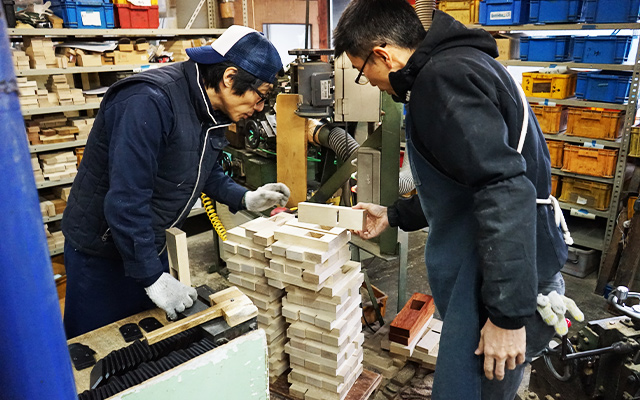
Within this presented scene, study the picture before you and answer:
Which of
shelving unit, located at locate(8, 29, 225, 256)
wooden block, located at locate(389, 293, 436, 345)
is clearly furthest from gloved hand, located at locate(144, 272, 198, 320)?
shelving unit, located at locate(8, 29, 225, 256)

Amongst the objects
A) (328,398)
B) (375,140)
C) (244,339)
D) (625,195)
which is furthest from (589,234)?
(244,339)

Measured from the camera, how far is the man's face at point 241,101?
5.88 feet

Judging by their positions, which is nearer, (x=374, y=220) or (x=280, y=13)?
(x=374, y=220)

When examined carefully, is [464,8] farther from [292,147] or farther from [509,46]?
[292,147]

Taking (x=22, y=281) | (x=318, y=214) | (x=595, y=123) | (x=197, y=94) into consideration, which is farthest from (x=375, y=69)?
(x=595, y=123)

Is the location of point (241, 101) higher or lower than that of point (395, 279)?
higher

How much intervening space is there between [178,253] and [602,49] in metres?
3.96

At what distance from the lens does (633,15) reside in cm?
363

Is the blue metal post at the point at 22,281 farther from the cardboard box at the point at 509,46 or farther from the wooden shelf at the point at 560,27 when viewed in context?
the cardboard box at the point at 509,46

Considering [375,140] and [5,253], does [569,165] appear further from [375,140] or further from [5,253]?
[5,253]

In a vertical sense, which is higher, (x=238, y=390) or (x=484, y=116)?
(x=484, y=116)

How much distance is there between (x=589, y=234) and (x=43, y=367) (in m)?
4.67

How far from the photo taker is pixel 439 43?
3.97 feet

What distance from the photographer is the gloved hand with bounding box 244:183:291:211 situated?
229cm
